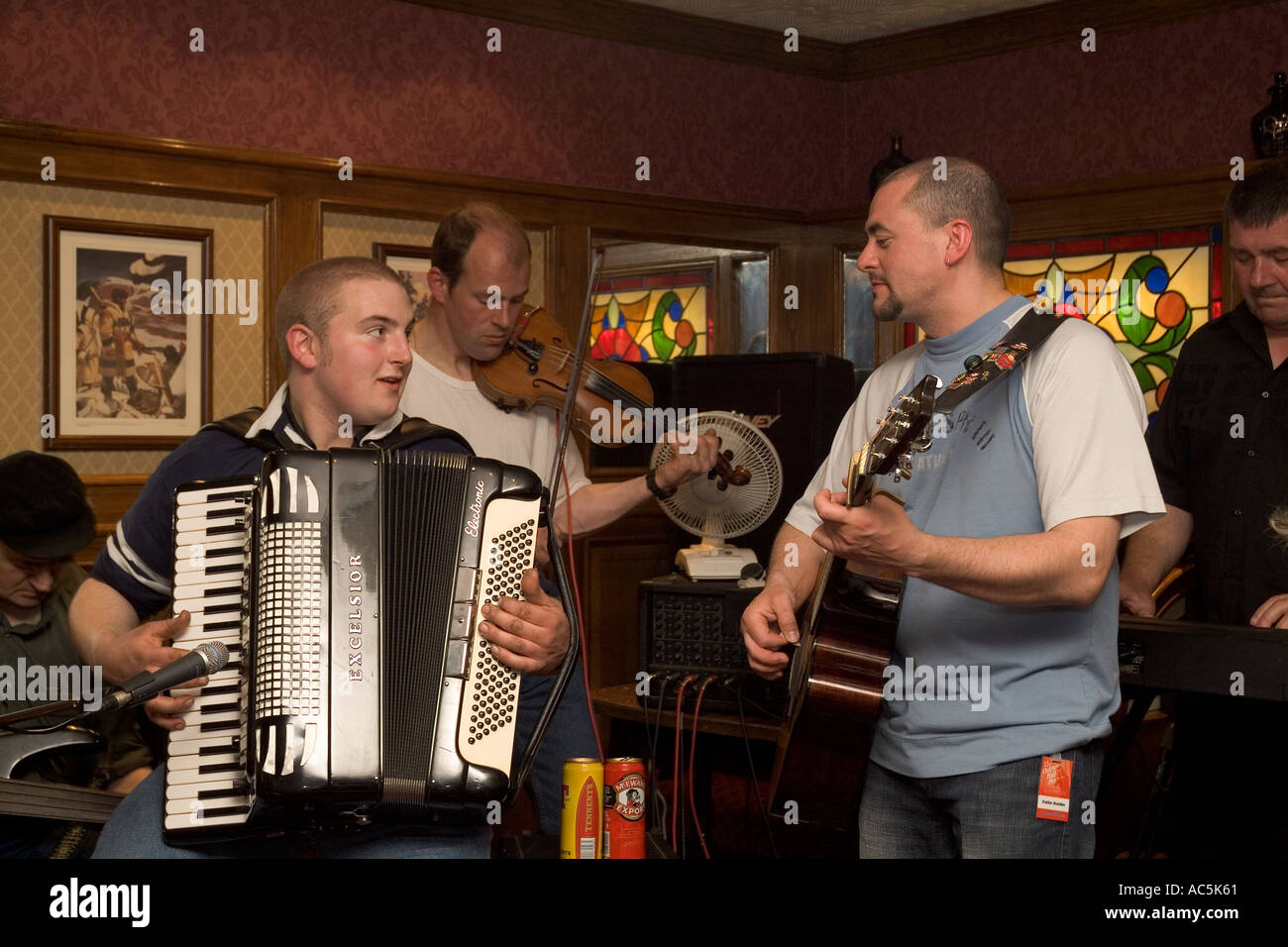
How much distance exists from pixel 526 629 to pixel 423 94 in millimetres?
3452

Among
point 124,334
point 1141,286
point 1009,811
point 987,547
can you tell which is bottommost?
point 1009,811

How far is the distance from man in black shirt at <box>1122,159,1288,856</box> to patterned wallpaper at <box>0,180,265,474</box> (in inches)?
118

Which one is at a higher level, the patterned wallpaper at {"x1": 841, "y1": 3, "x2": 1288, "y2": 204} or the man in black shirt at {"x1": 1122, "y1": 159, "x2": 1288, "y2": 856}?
the patterned wallpaper at {"x1": 841, "y1": 3, "x2": 1288, "y2": 204}

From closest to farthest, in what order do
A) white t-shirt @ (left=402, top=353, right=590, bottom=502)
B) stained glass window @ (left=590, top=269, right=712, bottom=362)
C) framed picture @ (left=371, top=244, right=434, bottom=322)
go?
white t-shirt @ (left=402, top=353, right=590, bottom=502) < framed picture @ (left=371, top=244, right=434, bottom=322) < stained glass window @ (left=590, top=269, right=712, bottom=362)

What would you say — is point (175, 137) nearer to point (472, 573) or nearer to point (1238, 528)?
point (472, 573)

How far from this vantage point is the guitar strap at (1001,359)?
208 cm

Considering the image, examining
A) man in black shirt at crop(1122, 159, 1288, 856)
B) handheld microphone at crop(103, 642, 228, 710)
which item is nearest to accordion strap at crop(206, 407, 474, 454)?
handheld microphone at crop(103, 642, 228, 710)

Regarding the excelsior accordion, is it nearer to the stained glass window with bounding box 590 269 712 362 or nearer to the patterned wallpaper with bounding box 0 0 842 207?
the patterned wallpaper with bounding box 0 0 842 207

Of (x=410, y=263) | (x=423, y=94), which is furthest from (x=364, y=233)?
(x=423, y=94)

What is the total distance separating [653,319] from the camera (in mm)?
5957

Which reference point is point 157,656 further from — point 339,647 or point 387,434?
point 387,434

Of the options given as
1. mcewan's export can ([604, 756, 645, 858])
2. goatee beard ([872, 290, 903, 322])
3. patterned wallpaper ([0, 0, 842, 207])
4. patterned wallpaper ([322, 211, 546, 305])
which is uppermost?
patterned wallpaper ([0, 0, 842, 207])
